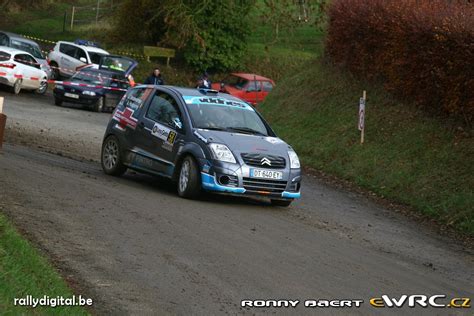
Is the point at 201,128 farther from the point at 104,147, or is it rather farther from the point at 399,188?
the point at 399,188

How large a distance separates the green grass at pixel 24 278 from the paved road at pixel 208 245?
1.02 feet

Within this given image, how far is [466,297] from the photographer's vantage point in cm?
987

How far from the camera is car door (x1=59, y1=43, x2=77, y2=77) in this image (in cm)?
4306

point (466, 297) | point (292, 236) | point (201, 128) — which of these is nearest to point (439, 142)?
point (201, 128)

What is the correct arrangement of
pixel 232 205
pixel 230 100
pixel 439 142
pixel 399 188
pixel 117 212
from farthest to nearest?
1. pixel 439 142
2. pixel 399 188
3. pixel 230 100
4. pixel 232 205
5. pixel 117 212

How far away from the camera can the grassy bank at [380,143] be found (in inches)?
666

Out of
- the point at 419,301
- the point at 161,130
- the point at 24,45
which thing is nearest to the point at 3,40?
the point at 24,45

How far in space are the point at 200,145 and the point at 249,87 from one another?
86.6 feet

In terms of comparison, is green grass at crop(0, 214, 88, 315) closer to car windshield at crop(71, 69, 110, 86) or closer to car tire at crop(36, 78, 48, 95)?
car windshield at crop(71, 69, 110, 86)

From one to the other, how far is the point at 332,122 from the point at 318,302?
15.8 m

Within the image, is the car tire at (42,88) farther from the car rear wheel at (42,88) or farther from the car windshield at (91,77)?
the car windshield at (91,77)

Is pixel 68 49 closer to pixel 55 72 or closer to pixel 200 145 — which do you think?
pixel 55 72

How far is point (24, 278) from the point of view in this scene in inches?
308

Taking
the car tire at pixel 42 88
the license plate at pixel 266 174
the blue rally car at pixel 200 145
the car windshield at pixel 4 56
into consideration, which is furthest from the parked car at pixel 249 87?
the license plate at pixel 266 174
